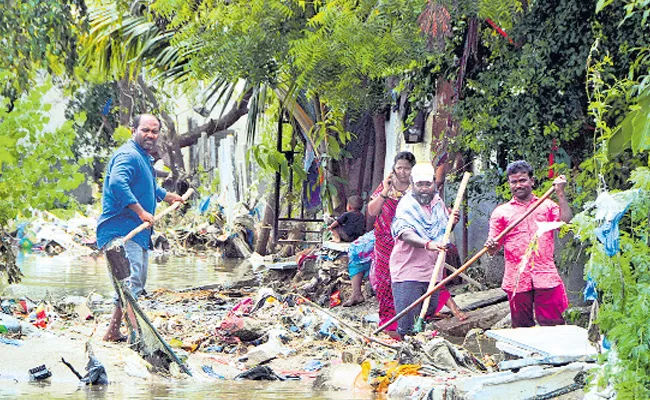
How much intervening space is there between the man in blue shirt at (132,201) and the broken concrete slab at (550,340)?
326cm

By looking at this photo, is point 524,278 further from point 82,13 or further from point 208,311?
point 82,13

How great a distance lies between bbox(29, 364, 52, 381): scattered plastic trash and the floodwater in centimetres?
11

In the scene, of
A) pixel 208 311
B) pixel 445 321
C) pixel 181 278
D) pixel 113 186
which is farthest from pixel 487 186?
pixel 181 278

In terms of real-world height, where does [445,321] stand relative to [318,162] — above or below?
below

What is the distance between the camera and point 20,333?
9367mm

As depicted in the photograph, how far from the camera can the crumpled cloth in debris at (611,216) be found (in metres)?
5.26

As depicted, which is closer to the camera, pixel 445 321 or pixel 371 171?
pixel 445 321

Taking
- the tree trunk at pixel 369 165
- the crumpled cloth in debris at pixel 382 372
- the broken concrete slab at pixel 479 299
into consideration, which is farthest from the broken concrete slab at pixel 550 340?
the tree trunk at pixel 369 165

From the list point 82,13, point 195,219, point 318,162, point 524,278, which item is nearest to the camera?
point 524,278

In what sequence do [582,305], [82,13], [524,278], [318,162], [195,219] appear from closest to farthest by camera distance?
[524,278], [582,305], [82,13], [318,162], [195,219]

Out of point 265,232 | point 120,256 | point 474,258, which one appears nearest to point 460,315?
point 474,258

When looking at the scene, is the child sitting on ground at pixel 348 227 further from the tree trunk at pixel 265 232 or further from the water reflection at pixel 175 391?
the tree trunk at pixel 265 232

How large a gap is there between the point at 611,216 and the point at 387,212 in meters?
4.74

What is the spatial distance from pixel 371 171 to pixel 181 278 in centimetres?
350
